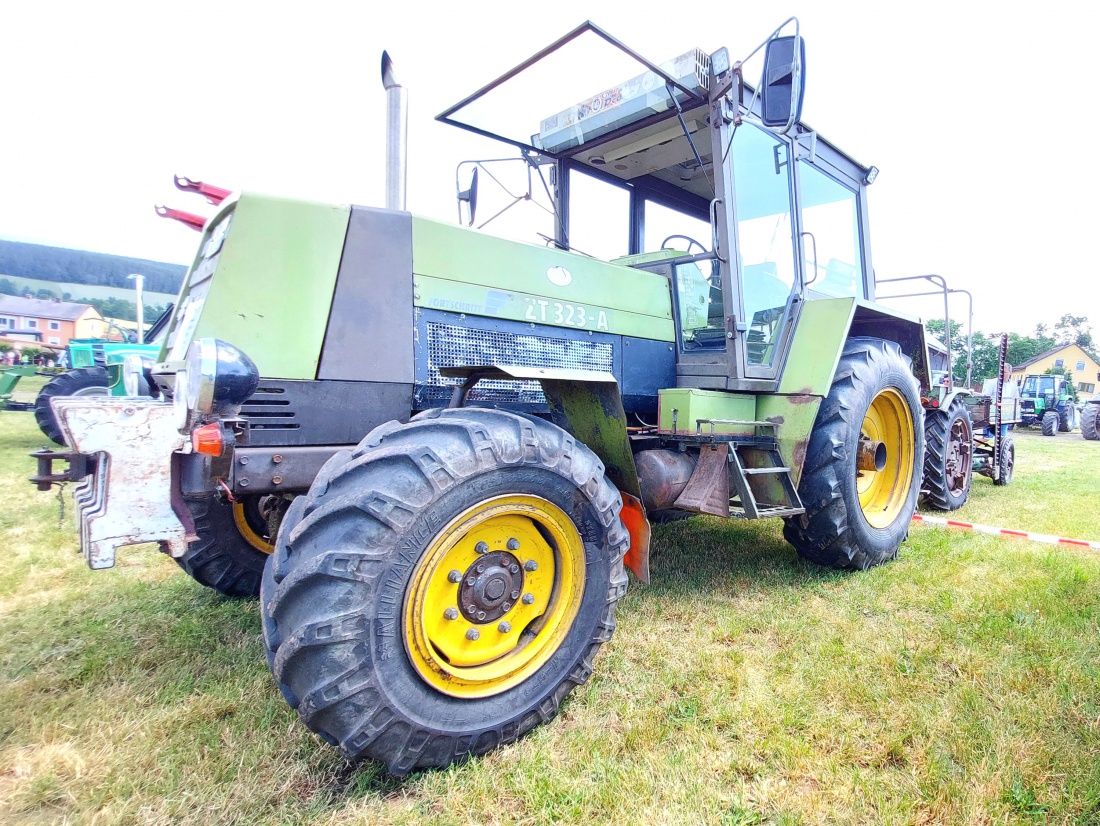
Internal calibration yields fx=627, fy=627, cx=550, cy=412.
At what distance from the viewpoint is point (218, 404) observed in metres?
1.90

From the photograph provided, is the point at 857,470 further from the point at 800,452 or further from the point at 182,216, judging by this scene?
the point at 182,216

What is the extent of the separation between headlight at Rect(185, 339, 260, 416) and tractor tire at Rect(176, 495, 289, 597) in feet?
3.86

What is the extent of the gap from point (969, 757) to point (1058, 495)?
21.6 ft

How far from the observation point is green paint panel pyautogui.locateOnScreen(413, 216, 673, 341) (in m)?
2.71

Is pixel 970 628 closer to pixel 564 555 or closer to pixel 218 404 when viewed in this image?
pixel 564 555

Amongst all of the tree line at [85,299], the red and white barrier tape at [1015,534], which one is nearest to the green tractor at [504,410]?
the red and white barrier tape at [1015,534]

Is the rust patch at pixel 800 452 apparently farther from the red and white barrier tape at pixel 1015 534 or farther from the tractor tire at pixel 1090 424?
the tractor tire at pixel 1090 424

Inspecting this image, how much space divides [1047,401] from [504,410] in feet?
89.0

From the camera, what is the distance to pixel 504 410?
2.59 m

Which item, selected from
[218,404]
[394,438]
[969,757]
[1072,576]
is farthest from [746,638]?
[218,404]

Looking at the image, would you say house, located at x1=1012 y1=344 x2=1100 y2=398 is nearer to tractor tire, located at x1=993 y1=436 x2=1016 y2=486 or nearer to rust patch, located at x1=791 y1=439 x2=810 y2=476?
tractor tire, located at x1=993 y1=436 x2=1016 y2=486

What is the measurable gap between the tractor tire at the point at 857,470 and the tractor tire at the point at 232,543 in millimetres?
2818

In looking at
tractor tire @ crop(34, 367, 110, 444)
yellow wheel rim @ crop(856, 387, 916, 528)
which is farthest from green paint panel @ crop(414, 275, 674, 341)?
tractor tire @ crop(34, 367, 110, 444)

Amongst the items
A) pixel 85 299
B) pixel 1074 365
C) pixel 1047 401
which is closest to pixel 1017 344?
pixel 1074 365
